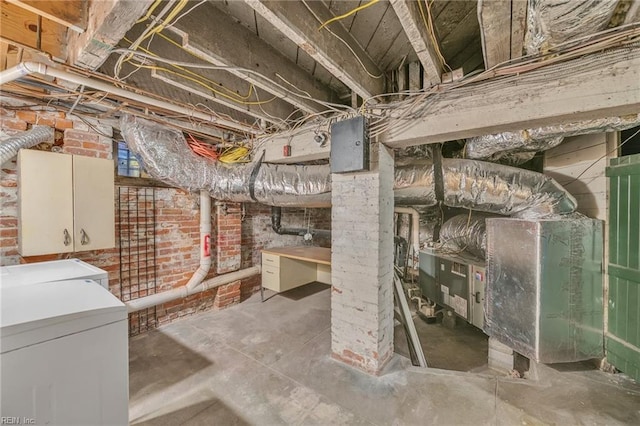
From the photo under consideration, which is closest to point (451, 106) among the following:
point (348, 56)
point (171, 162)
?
point (348, 56)

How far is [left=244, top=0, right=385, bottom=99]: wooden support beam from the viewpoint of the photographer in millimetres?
1082

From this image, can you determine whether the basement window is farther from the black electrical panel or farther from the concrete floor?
the black electrical panel

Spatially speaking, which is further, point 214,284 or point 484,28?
point 214,284

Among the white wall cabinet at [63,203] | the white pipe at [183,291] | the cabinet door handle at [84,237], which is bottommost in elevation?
the white pipe at [183,291]

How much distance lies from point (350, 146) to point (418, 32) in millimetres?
833

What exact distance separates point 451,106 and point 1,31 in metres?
2.46

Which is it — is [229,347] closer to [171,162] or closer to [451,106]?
[171,162]

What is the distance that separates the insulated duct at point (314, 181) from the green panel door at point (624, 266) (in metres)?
0.33

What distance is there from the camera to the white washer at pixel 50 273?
1385mm

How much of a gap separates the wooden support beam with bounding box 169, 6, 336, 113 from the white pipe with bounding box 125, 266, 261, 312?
2.35m

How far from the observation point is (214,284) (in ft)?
10.3

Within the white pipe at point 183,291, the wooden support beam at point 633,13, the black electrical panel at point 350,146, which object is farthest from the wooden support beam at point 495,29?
the white pipe at point 183,291

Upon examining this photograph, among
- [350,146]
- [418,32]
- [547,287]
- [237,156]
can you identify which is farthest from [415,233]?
[418,32]

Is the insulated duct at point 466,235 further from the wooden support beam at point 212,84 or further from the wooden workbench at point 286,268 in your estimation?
the wooden support beam at point 212,84
